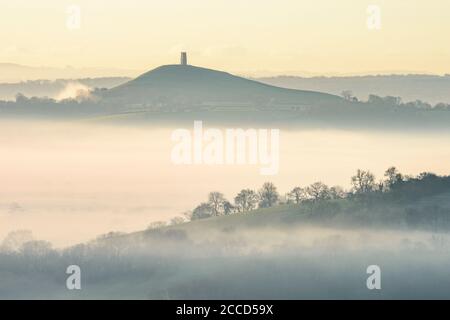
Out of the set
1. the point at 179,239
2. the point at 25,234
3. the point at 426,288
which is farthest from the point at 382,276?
the point at 25,234

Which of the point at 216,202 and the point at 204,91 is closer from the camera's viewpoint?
the point at 216,202

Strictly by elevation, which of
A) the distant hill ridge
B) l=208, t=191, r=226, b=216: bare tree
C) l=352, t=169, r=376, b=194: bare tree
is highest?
the distant hill ridge

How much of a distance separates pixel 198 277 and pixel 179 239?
13.7 ft

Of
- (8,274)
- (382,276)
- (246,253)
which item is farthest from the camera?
(246,253)

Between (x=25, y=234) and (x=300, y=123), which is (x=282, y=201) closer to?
(x=300, y=123)

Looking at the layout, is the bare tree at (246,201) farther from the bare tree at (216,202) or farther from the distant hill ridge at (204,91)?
the distant hill ridge at (204,91)

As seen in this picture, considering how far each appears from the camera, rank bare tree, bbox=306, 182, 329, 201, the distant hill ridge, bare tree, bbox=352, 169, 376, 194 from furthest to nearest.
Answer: bare tree, bbox=306, 182, 329, 201, bare tree, bbox=352, 169, 376, 194, the distant hill ridge

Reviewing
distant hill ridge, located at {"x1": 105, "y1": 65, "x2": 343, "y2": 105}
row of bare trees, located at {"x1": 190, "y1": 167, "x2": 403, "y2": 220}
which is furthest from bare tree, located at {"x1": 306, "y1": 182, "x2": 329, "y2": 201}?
distant hill ridge, located at {"x1": 105, "y1": 65, "x2": 343, "y2": 105}

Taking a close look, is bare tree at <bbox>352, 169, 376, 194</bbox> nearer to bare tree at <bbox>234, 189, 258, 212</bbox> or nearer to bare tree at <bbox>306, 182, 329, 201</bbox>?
bare tree at <bbox>306, 182, 329, 201</bbox>

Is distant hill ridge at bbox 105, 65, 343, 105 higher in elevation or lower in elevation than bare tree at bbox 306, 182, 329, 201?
higher

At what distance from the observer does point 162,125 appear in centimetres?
5119

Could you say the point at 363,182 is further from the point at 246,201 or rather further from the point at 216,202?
the point at 216,202

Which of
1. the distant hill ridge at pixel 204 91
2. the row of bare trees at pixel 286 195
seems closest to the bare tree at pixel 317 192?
the row of bare trees at pixel 286 195

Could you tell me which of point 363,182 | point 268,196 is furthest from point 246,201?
point 363,182
